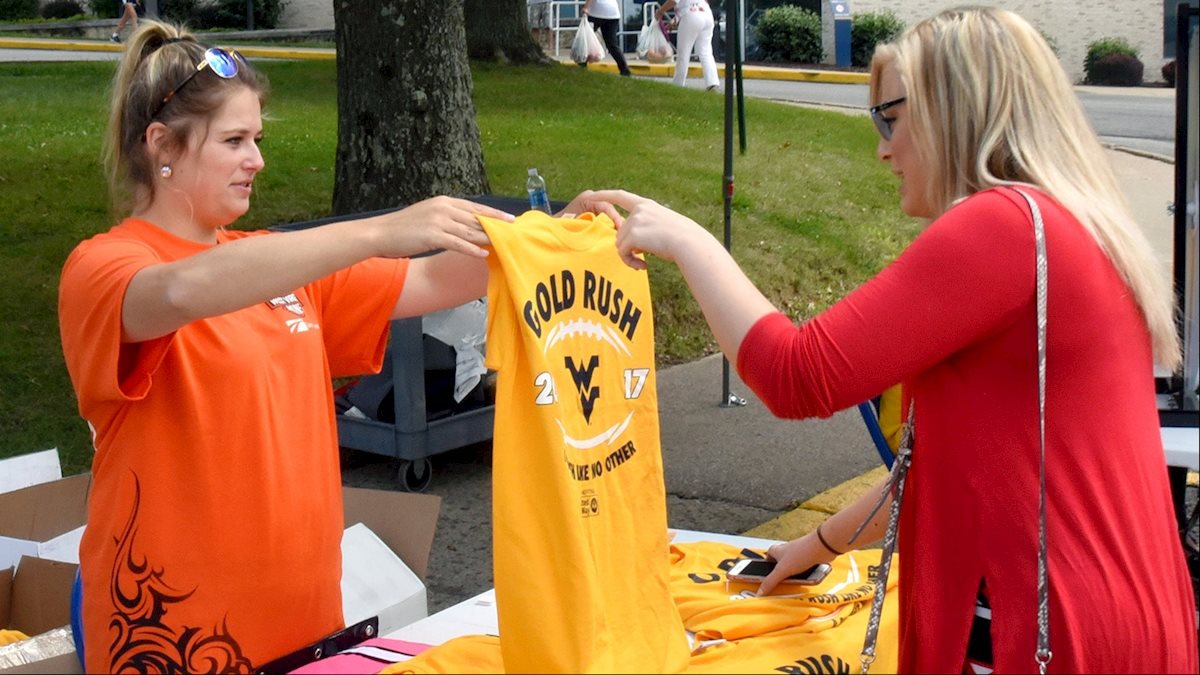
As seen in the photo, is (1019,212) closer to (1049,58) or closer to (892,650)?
(1049,58)

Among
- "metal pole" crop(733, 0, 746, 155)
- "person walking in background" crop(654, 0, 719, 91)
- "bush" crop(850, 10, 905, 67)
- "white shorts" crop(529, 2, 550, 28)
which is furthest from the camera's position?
"bush" crop(850, 10, 905, 67)

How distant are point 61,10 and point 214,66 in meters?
39.8

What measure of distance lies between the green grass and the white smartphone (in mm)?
3938

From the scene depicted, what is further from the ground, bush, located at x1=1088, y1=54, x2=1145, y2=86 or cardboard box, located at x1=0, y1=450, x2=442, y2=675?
bush, located at x1=1088, y1=54, x2=1145, y2=86

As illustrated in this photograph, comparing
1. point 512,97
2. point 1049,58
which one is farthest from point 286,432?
point 512,97

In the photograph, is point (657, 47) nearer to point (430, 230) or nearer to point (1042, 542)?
point (430, 230)

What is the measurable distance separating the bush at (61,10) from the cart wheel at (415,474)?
3665 centimetres

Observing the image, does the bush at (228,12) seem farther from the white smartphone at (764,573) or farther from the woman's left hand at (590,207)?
the white smartphone at (764,573)

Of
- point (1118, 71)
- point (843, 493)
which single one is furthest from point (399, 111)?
point (1118, 71)

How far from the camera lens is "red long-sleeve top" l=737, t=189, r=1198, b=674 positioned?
77.7 inches

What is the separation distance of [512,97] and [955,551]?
1288 centimetres

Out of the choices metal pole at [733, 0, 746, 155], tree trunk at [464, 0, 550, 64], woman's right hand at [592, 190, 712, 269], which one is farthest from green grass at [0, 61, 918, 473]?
woman's right hand at [592, 190, 712, 269]

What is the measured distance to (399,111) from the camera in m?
7.98

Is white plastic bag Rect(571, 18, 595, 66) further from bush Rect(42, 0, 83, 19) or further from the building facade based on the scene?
bush Rect(42, 0, 83, 19)
